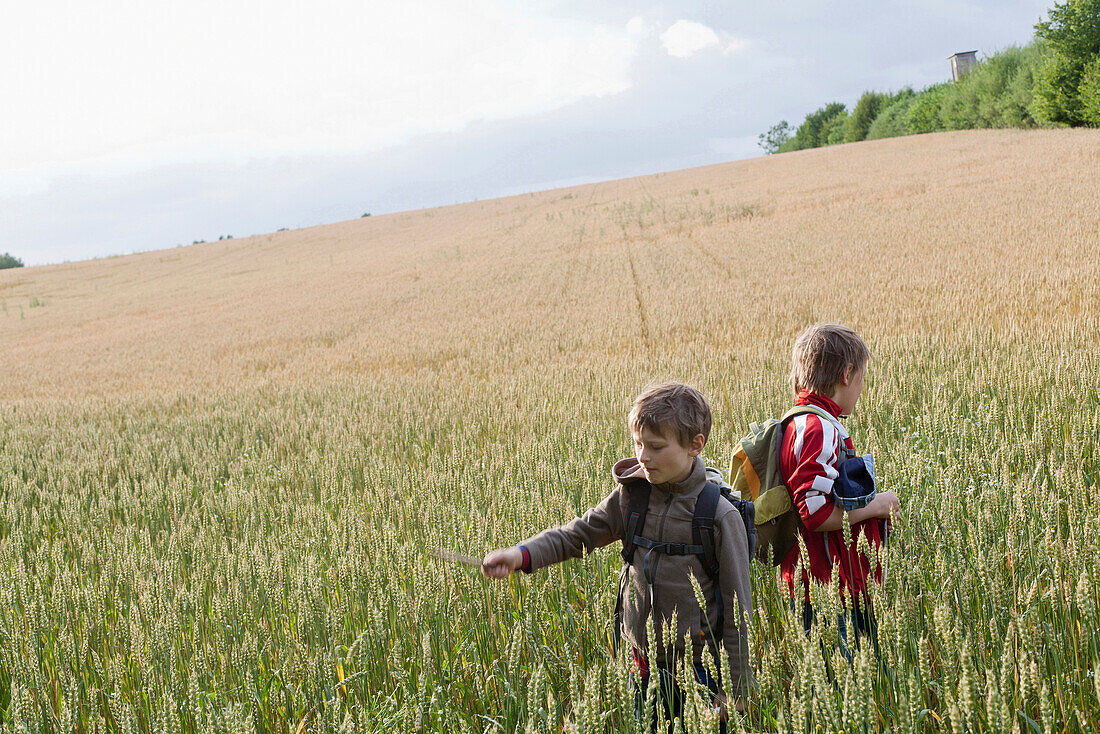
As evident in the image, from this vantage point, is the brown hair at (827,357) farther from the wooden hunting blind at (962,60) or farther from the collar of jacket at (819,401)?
the wooden hunting blind at (962,60)

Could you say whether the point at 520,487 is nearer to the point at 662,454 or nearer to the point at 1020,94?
the point at 662,454

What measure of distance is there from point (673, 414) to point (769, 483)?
53cm

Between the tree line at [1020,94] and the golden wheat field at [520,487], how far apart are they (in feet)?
102

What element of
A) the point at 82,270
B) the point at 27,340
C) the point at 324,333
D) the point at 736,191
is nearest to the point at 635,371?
the point at 324,333

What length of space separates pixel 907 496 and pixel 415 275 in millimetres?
23797

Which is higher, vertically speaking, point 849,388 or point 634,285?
point 849,388

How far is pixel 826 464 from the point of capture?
2254 mm

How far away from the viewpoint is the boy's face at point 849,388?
239 centimetres

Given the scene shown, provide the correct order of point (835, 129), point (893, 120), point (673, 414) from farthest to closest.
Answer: point (835, 129)
point (893, 120)
point (673, 414)

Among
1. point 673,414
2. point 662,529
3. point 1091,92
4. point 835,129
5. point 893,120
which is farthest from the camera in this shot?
point 835,129

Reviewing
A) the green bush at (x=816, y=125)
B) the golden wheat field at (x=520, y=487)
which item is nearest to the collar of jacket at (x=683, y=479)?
the golden wheat field at (x=520, y=487)

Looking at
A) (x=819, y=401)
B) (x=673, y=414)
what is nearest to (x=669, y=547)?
(x=673, y=414)

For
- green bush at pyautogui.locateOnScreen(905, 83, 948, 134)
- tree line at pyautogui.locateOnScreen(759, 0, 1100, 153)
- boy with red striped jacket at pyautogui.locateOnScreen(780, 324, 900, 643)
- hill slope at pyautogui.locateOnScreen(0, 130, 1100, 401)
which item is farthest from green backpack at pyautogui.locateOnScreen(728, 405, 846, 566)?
green bush at pyautogui.locateOnScreen(905, 83, 948, 134)

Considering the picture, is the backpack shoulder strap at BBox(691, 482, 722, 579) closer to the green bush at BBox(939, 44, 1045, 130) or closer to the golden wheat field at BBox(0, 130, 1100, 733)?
the golden wheat field at BBox(0, 130, 1100, 733)
